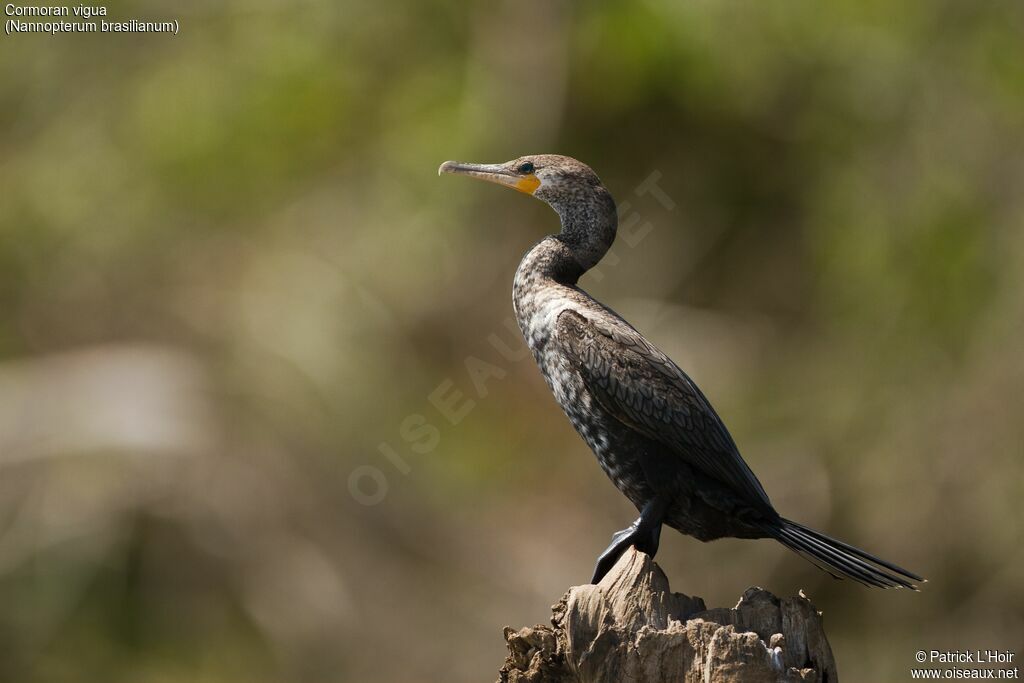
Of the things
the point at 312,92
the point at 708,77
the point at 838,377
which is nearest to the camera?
the point at 838,377

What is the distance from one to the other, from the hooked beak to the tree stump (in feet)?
5.30

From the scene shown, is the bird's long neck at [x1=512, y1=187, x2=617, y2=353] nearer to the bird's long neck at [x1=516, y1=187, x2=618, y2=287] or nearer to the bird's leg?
the bird's long neck at [x1=516, y1=187, x2=618, y2=287]

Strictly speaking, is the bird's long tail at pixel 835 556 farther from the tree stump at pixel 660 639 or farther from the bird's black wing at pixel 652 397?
the tree stump at pixel 660 639

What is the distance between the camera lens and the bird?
13.6ft

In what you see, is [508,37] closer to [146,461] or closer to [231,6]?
[231,6]

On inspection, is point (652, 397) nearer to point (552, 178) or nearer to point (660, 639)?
point (660, 639)

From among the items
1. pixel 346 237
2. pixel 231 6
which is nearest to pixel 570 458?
pixel 346 237

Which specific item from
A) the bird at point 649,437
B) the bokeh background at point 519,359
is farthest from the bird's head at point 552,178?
the bokeh background at point 519,359

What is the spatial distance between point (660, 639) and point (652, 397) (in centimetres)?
90

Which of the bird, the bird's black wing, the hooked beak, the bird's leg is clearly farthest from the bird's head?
the bird's leg

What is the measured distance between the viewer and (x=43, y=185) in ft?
39.3

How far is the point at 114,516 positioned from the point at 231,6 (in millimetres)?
5173

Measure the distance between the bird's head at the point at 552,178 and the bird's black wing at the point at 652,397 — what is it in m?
Result: 0.54

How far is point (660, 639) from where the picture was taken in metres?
3.69
